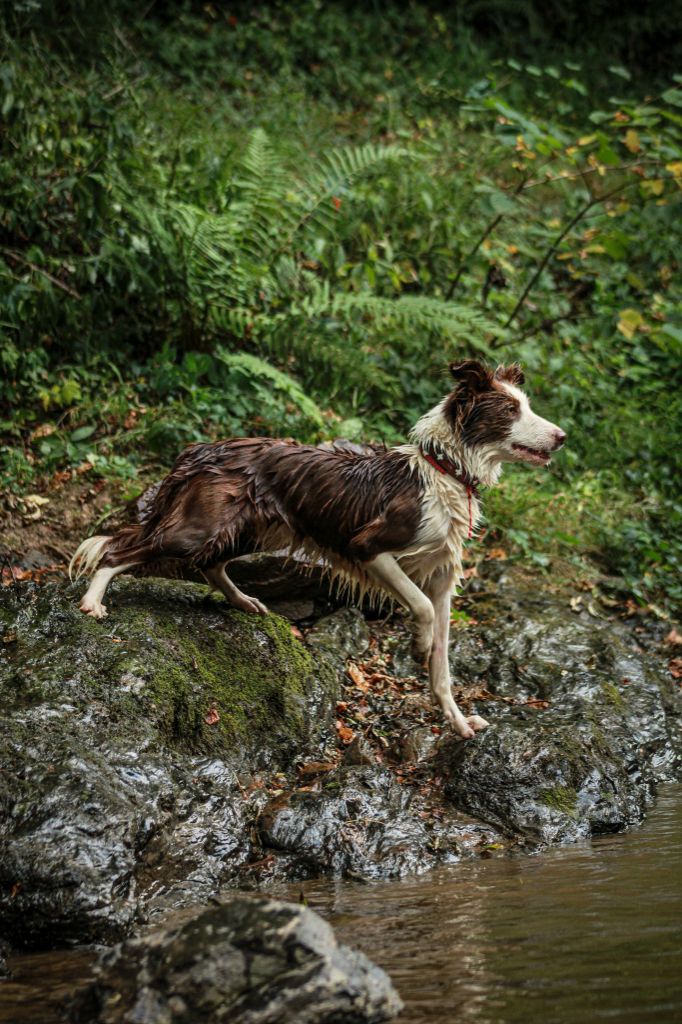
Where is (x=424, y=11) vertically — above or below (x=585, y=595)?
above

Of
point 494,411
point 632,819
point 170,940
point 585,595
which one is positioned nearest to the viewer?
point 170,940

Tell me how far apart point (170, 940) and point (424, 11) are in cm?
1772

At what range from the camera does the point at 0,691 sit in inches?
192

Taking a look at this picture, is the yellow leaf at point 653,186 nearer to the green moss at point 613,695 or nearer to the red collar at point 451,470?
the green moss at point 613,695

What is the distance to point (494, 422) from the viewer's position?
562cm

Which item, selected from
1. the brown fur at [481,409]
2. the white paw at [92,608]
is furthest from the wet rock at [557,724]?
the white paw at [92,608]

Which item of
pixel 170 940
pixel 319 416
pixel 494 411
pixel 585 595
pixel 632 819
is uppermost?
pixel 494 411

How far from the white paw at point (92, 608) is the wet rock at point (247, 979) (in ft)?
8.39

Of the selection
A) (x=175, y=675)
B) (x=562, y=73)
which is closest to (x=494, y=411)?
(x=175, y=675)

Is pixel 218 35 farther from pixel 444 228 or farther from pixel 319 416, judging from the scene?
pixel 319 416

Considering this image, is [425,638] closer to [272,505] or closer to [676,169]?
[272,505]

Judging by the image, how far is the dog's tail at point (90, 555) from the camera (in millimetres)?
5770

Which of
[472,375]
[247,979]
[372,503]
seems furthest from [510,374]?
[247,979]

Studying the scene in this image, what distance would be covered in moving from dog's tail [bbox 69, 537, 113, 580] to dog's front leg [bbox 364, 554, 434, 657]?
5.03 ft
